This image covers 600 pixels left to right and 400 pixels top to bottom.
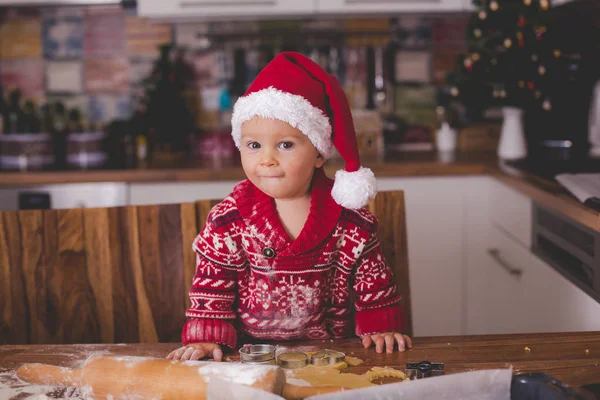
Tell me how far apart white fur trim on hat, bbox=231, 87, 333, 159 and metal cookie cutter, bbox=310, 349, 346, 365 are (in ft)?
1.04

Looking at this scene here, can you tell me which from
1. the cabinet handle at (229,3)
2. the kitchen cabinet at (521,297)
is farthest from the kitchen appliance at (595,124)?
the cabinet handle at (229,3)

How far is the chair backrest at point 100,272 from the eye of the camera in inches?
46.2

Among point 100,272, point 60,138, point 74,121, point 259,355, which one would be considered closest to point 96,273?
point 100,272

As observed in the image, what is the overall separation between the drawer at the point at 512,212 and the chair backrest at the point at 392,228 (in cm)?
66

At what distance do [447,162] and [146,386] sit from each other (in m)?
1.72

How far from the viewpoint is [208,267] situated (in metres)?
1.03

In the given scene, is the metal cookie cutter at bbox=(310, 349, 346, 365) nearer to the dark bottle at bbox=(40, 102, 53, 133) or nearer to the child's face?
the child's face

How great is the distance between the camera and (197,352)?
90 cm

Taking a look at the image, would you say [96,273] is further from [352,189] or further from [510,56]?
[510,56]

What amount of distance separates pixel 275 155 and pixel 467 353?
376mm

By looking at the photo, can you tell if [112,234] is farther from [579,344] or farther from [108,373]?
[579,344]

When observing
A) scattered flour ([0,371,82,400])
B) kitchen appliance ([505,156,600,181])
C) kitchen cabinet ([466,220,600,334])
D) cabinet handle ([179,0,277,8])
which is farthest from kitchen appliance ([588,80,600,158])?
scattered flour ([0,371,82,400])

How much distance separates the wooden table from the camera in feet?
2.65

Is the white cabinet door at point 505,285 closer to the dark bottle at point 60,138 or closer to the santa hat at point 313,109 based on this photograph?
the santa hat at point 313,109
